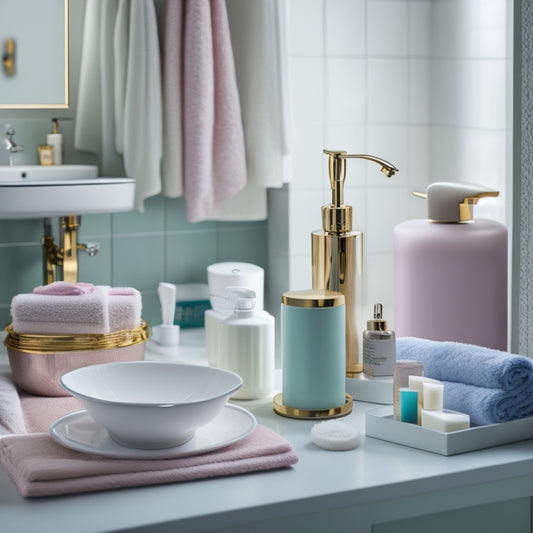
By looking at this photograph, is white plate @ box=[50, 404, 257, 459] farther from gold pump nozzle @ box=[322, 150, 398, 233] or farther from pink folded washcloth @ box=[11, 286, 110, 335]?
gold pump nozzle @ box=[322, 150, 398, 233]

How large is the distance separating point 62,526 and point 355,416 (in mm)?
529

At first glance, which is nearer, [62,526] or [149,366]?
[62,526]

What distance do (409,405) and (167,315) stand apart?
1106 mm

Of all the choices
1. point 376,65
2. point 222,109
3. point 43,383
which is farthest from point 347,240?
point 376,65

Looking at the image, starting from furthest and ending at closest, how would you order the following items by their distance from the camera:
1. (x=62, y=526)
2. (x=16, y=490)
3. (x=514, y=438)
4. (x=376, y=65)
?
(x=376, y=65)
(x=514, y=438)
(x=16, y=490)
(x=62, y=526)

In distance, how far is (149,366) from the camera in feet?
4.12

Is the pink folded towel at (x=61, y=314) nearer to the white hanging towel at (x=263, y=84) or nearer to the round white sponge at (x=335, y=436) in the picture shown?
the round white sponge at (x=335, y=436)

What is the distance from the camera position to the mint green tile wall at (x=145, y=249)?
2918mm

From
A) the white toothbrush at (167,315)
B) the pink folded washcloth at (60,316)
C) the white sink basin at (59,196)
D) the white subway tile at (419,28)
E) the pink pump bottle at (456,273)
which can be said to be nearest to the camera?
the pink folded washcloth at (60,316)

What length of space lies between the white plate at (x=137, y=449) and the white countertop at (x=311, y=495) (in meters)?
0.05

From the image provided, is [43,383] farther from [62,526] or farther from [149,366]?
[62,526]

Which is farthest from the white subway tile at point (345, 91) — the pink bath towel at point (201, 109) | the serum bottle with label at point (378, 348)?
the serum bottle with label at point (378, 348)

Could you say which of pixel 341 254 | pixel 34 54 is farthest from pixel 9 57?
pixel 341 254

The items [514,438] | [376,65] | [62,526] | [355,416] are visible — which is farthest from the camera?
[376,65]
